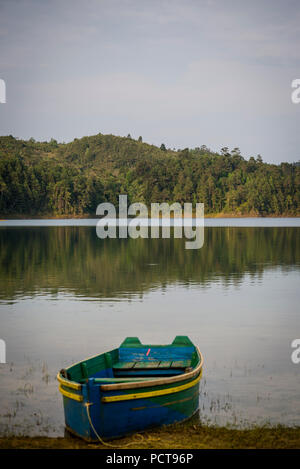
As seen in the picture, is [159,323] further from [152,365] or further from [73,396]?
[73,396]

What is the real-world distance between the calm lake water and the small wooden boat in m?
0.84

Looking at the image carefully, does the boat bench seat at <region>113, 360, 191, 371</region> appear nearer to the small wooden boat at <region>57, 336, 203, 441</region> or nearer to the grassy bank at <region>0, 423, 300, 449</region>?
the small wooden boat at <region>57, 336, 203, 441</region>

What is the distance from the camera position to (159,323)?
19.3m

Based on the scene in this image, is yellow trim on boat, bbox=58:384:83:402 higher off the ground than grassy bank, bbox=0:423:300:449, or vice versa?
yellow trim on boat, bbox=58:384:83:402

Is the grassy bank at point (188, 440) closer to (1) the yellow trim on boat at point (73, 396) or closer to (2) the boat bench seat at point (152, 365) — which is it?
(1) the yellow trim on boat at point (73, 396)

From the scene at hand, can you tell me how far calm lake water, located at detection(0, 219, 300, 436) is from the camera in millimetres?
10969

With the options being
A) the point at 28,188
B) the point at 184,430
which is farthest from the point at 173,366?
the point at 28,188

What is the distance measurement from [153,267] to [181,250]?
13767 mm

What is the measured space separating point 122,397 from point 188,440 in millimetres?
1290

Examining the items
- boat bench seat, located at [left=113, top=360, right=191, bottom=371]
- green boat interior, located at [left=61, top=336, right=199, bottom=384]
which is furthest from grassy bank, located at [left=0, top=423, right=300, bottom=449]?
boat bench seat, located at [left=113, top=360, right=191, bottom=371]

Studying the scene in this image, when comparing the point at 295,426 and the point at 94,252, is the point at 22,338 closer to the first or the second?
the point at 295,426

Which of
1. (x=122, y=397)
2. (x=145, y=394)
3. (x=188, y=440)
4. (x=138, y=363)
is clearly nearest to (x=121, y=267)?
(x=138, y=363)

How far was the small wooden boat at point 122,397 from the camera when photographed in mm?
8391

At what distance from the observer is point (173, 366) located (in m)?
10.9
